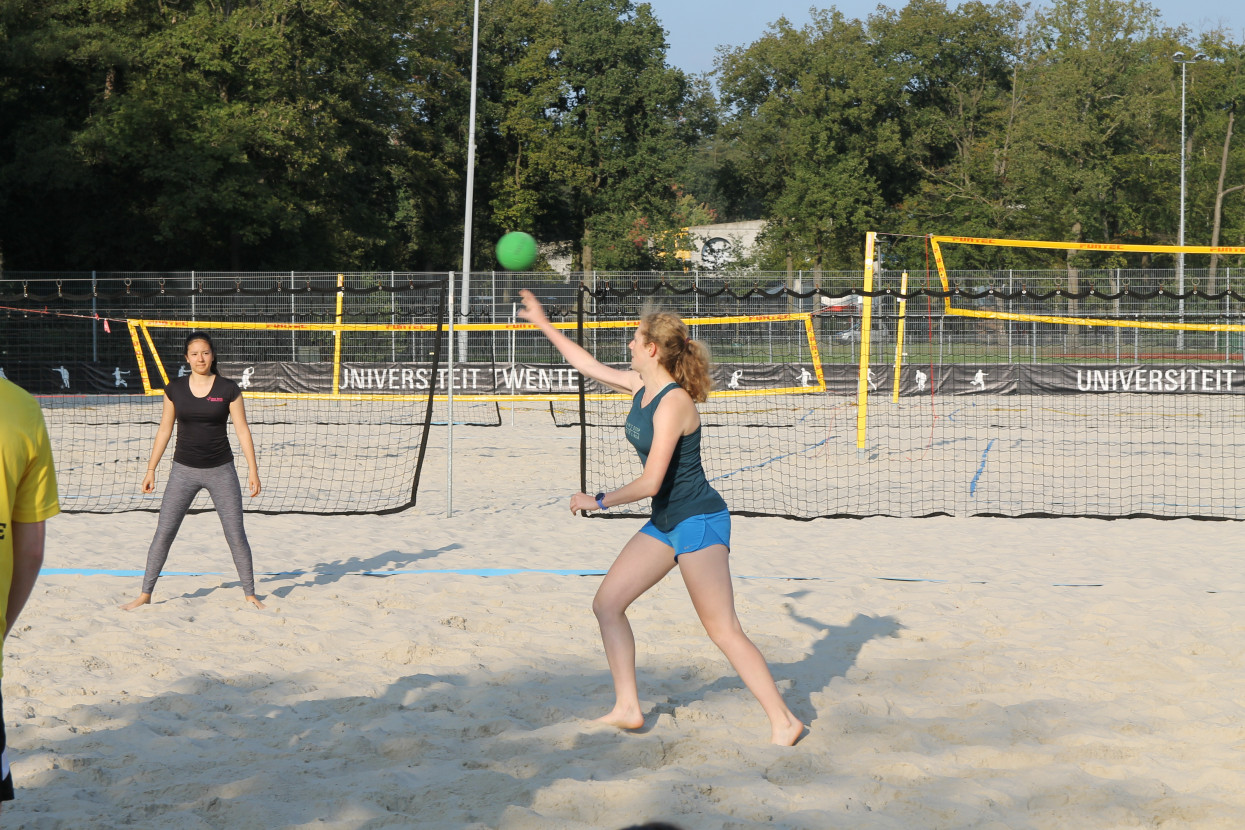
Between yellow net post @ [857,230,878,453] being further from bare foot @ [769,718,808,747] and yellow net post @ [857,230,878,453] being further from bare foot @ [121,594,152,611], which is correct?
bare foot @ [769,718,808,747]

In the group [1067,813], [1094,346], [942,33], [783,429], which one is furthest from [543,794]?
[942,33]

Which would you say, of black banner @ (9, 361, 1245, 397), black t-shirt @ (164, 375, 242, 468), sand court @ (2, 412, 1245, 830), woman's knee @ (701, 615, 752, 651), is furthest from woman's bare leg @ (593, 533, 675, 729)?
black banner @ (9, 361, 1245, 397)

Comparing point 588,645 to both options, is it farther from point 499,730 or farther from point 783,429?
point 783,429

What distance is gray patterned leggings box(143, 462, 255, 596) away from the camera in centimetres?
611

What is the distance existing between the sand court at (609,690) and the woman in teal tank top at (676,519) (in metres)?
0.33

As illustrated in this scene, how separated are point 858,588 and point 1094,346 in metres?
17.3

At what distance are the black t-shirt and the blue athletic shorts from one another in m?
3.19

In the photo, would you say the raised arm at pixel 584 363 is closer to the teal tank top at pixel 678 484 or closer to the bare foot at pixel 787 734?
the teal tank top at pixel 678 484

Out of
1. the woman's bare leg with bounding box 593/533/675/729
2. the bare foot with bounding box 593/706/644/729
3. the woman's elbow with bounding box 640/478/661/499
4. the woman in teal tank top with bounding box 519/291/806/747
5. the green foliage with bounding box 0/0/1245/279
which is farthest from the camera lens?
the green foliage with bounding box 0/0/1245/279

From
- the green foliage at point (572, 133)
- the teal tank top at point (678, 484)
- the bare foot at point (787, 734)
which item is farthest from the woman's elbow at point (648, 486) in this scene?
the green foliage at point (572, 133)

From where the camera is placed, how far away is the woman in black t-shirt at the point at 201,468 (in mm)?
6105

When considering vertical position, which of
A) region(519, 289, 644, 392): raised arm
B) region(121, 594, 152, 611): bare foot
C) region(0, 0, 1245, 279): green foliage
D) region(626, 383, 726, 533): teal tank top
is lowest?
region(121, 594, 152, 611): bare foot

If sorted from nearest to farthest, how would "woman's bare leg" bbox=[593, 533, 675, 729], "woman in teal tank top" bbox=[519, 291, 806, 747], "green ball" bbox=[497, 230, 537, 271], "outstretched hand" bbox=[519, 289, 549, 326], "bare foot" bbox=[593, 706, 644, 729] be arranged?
"woman in teal tank top" bbox=[519, 291, 806, 747], "woman's bare leg" bbox=[593, 533, 675, 729], "bare foot" bbox=[593, 706, 644, 729], "outstretched hand" bbox=[519, 289, 549, 326], "green ball" bbox=[497, 230, 537, 271]

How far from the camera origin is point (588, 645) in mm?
5613
